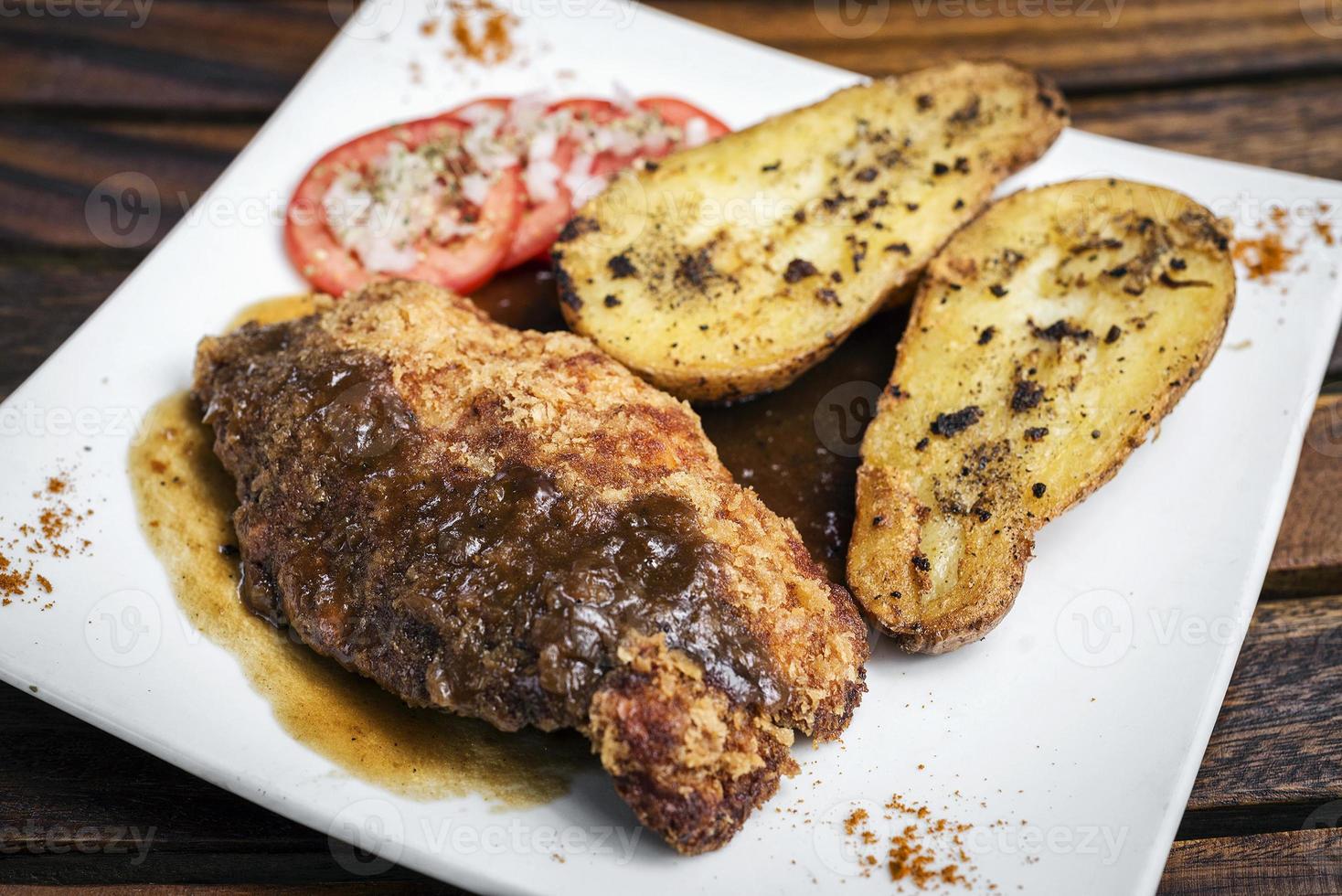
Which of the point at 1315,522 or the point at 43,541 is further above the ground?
the point at 43,541

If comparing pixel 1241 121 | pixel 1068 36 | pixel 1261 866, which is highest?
pixel 1068 36

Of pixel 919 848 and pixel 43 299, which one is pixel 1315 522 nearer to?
pixel 919 848

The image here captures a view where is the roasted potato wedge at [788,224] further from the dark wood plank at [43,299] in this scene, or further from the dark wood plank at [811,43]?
the dark wood plank at [43,299]

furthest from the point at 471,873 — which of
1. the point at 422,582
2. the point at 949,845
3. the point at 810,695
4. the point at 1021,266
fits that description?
the point at 1021,266

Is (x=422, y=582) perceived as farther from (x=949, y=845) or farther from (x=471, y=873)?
(x=949, y=845)

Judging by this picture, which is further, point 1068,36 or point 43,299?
point 1068,36

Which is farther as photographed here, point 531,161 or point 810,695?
point 531,161

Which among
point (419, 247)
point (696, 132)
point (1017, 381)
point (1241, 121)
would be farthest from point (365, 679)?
point (1241, 121)

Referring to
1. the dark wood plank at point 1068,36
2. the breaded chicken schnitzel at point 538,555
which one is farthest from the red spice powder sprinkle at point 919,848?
the dark wood plank at point 1068,36
